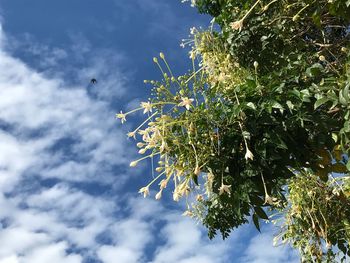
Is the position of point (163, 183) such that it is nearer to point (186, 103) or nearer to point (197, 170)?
point (197, 170)

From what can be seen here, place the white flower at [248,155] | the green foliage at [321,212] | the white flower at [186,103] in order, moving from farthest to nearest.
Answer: the green foliage at [321,212], the white flower at [186,103], the white flower at [248,155]

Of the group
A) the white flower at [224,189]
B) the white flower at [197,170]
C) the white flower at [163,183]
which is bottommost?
the white flower at [224,189]

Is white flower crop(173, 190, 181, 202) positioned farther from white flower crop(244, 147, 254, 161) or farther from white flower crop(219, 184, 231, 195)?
white flower crop(244, 147, 254, 161)

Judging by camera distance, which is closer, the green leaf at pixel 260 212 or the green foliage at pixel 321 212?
the green leaf at pixel 260 212

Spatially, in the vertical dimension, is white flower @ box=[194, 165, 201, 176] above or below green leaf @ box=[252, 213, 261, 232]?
above

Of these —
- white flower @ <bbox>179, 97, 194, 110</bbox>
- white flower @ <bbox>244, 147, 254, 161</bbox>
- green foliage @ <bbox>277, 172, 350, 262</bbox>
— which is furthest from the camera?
green foliage @ <bbox>277, 172, 350, 262</bbox>

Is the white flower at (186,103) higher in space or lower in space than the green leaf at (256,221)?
higher

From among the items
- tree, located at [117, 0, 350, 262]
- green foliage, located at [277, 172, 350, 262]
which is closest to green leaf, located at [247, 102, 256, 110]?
tree, located at [117, 0, 350, 262]

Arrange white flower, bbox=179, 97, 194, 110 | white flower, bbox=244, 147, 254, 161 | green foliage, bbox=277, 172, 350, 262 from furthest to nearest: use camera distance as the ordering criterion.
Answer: green foliage, bbox=277, 172, 350, 262
white flower, bbox=179, 97, 194, 110
white flower, bbox=244, 147, 254, 161

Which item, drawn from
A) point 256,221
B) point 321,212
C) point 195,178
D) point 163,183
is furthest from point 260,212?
point 321,212

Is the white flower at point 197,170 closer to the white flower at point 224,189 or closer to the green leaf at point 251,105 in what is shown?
the white flower at point 224,189

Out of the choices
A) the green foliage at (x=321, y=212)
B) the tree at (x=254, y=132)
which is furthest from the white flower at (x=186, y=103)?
the green foliage at (x=321, y=212)

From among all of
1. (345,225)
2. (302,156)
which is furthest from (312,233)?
(302,156)

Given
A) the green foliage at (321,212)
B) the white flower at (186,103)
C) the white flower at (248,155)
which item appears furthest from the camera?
the green foliage at (321,212)
